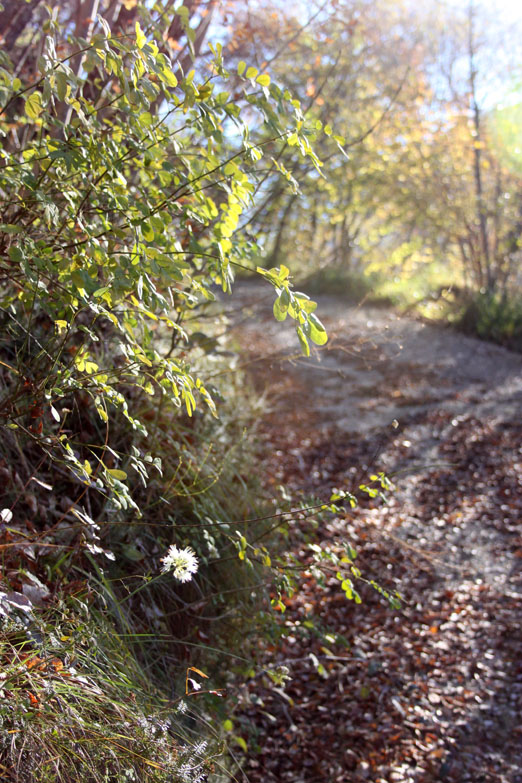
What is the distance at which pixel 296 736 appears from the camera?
3.13m

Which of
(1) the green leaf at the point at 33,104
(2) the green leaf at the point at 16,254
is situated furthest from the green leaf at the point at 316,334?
(1) the green leaf at the point at 33,104

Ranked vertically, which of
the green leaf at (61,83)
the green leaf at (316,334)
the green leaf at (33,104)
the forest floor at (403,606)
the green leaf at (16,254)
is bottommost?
the forest floor at (403,606)

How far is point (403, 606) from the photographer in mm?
4266

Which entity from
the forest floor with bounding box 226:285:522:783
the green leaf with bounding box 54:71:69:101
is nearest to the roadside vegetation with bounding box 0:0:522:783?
the green leaf with bounding box 54:71:69:101

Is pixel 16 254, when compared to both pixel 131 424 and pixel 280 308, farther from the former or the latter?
pixel 131 424

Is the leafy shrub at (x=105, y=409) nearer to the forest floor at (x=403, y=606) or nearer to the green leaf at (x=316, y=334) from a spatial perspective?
the green leaf at (x=316, y=334)

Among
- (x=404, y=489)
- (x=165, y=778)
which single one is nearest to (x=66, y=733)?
(x=165, y=778)

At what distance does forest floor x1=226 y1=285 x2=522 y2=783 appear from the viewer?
304cm

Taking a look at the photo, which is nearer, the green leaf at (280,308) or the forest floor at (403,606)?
the green leaf at (280,308)

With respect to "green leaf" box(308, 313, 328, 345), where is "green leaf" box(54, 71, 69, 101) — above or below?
above

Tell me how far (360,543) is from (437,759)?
1912mm

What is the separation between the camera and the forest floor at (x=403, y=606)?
9.99 ft

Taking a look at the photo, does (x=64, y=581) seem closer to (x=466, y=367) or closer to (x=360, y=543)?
(x=360, y=543)

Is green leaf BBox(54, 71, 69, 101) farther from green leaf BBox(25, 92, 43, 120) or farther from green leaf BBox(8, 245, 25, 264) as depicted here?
green leaf BBox(8, 245, 25, 264)
